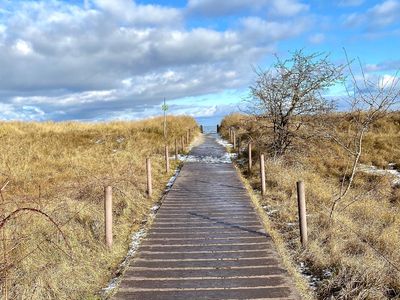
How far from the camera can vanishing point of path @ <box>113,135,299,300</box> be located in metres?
5.56

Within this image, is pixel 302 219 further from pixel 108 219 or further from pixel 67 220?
pixel 67 220

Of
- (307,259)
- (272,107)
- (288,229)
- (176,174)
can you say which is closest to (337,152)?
(272,107)

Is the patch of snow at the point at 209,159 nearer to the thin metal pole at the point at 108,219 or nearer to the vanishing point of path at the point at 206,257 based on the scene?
the vanishing point of path at the point at 206,257

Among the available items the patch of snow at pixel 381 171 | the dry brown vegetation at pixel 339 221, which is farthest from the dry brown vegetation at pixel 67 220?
the patch of snow at pixel 381 171

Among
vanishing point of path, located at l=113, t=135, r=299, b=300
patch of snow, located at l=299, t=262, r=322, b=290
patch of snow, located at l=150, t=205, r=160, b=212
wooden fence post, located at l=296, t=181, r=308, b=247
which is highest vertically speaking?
wooden fence post, located at l=296, t=181, r=308, b=247

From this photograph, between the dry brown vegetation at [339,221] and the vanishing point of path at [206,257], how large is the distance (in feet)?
1.89

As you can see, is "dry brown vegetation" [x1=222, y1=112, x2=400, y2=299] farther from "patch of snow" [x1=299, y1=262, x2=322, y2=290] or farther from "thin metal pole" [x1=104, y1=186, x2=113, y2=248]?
"thin metal pole" [x1=104, y1=186, x2=113, y2=248]

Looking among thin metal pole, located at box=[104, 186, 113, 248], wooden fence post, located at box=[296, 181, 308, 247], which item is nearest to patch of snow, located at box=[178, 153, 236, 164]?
wooden fence post, located at box=[296, 181, 308, 247]

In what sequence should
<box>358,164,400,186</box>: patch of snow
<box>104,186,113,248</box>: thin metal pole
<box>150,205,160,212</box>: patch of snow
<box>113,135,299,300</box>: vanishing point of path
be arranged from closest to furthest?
<box>113,135,299,300</box>: vanishing point of path < <box>104,186,113,248</box>: thin metal pole < <box>150,205,160,212</box>: patch of snow < <box>358,164,400,186</box>: patch of snow

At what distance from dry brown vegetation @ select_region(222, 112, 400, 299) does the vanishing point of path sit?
0.58 m

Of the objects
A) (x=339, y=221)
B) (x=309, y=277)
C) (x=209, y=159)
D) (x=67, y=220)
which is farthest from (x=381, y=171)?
(x=67, y=220)

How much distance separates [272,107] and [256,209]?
24.1 ft

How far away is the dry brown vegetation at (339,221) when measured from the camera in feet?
17.9

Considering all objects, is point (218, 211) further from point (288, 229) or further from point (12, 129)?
point (12, 129)
